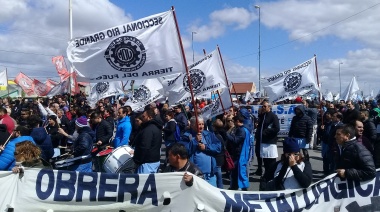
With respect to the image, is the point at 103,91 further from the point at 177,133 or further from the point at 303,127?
the point at 303,127

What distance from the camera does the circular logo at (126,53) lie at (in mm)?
6617

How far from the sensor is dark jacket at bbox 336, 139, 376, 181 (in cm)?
490

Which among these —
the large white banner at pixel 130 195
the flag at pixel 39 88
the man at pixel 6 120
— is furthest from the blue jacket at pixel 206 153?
the flag at pixel 39 88

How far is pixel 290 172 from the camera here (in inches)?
191

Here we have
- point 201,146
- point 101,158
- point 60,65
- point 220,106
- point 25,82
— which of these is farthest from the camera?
point 25,82

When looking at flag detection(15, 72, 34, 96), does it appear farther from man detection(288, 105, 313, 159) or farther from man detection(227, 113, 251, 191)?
man detection(227, 113, 251, 191)

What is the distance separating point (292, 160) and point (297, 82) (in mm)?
9627

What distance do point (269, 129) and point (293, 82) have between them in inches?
217

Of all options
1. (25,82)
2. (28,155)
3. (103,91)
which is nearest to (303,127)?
(28,155)

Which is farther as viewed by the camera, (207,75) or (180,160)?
(207,75)

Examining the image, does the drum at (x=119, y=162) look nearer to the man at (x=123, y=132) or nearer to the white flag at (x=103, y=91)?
the man at (x=123, y=132)

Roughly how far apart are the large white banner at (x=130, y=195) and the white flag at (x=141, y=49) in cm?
225

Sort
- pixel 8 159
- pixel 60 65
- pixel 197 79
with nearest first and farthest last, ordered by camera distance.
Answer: pixel 8 159 → pixel 197 79 → pixel 60 65

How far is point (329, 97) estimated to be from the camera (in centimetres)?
3662
